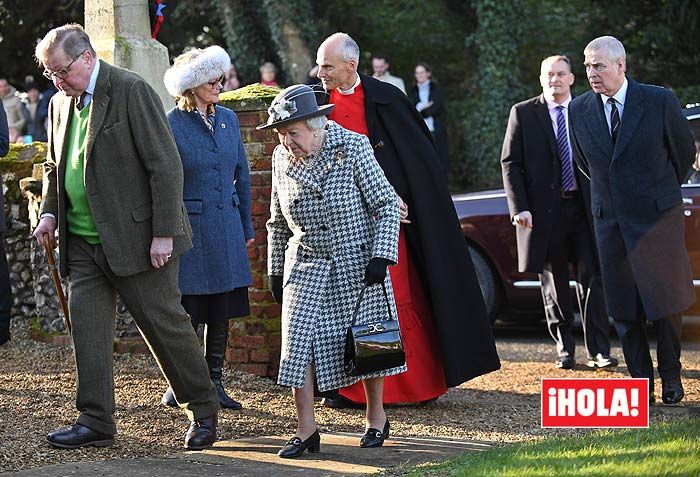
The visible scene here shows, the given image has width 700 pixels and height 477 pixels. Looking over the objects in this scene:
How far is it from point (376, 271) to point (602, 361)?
3.70 metres

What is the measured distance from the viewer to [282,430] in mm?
7375

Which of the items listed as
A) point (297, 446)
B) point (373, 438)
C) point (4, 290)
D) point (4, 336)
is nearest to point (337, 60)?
point (373, 438)

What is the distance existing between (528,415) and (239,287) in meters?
1.78

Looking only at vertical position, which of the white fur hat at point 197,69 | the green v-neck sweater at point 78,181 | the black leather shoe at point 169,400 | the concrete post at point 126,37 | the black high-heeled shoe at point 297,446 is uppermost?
the concrete post at point 126,37

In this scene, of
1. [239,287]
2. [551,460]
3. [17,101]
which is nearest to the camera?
[551,460]

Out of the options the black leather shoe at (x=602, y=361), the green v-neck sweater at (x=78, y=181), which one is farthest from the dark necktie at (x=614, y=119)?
the green v-neck sweater at (x=78, y=181)

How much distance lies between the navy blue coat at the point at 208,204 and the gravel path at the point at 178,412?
752 mm

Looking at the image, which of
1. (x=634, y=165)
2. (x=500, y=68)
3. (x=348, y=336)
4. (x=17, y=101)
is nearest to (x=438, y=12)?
(x=500, y=68)

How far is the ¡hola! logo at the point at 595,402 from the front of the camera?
19.0ft

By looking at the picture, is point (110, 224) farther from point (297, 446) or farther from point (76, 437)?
point (297, 446)

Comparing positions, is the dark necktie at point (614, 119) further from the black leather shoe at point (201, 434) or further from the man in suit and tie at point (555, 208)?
the black leather shoe at point (201, 434)

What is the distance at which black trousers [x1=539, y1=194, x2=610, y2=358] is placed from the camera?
9.79m

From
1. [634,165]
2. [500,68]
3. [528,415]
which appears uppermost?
[500,68]

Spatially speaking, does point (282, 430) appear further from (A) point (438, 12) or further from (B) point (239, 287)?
(A) point (438, 12)
